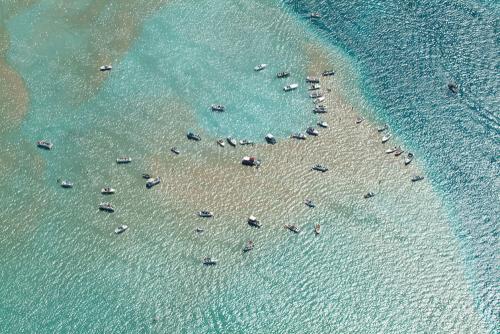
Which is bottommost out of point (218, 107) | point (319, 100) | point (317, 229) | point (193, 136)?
point (317, 229)

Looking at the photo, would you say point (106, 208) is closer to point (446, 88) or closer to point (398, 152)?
point (398, 152)

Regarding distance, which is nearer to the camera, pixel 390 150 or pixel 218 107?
pixel 390 150

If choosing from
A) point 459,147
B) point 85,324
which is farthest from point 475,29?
point 85,324

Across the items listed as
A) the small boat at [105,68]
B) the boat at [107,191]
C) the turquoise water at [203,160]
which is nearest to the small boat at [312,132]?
the turquoise water at [203,160]

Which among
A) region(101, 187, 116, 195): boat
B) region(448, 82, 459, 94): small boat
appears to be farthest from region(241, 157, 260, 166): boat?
region(448, 82, 459, 94): small boat

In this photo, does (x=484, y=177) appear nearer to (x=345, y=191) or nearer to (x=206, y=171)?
(x=345, y=191)

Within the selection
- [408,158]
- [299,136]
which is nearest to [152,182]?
[299,136]

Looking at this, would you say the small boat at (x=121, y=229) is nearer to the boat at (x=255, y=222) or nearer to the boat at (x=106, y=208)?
the boat at (x=106, y=208)
